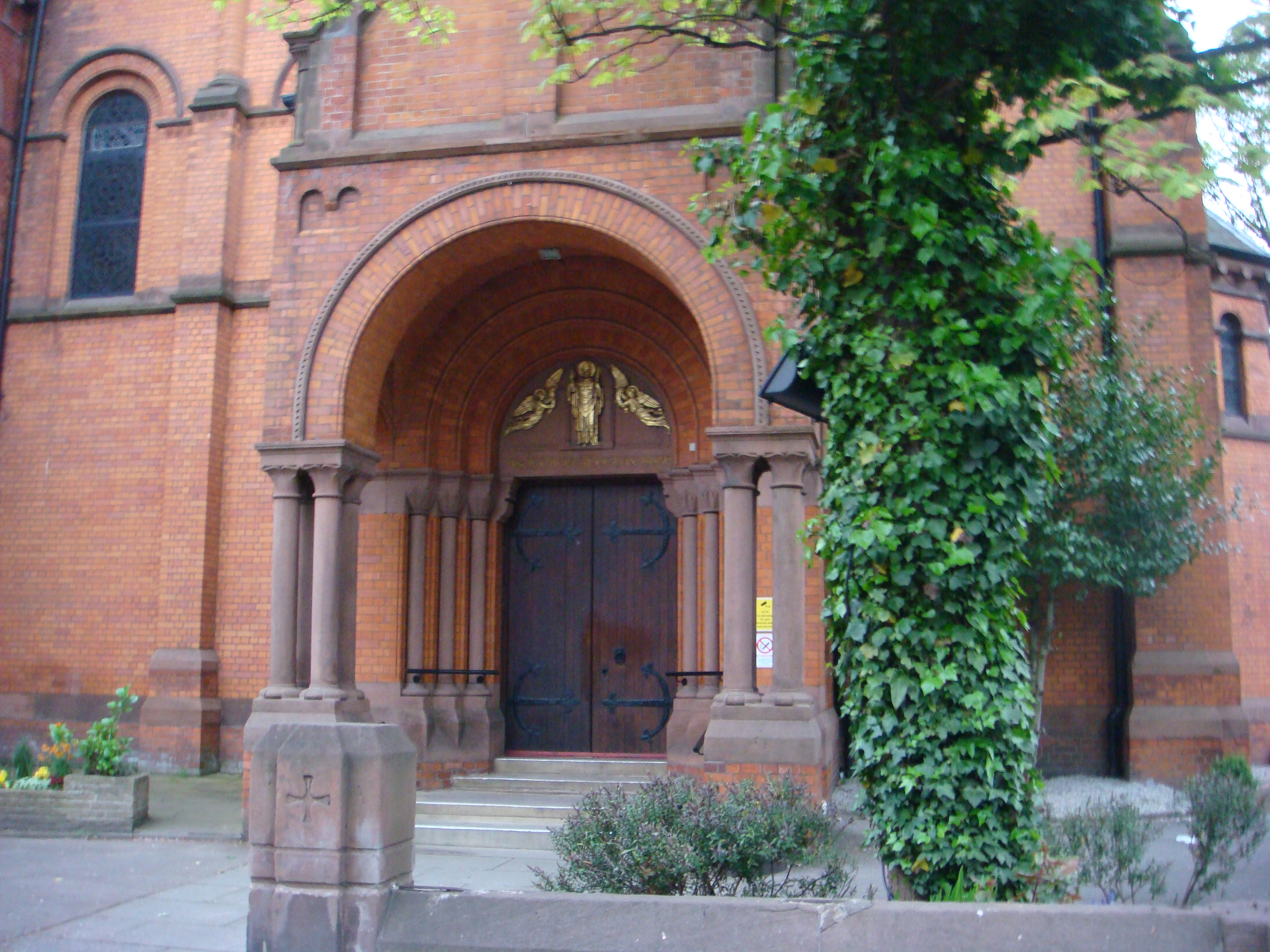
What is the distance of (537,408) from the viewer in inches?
479

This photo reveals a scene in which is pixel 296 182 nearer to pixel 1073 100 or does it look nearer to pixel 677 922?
pixel 1073 100

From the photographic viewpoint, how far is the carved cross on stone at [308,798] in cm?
505

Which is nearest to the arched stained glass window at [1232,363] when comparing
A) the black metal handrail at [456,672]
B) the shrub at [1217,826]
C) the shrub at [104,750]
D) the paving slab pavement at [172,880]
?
the paving slab pavement at [172,880]

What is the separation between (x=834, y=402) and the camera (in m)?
5.66

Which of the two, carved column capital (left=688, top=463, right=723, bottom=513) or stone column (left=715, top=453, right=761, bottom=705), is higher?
carved column capital (left=688, top=463, right=723, bottom=513)

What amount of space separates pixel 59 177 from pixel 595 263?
808 cm

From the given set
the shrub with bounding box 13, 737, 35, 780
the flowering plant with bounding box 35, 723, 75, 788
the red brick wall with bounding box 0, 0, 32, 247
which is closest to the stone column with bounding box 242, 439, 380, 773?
the flowering plant with bounding box 35, 723, 75, 788

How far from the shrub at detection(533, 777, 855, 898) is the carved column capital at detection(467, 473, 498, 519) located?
242 inches

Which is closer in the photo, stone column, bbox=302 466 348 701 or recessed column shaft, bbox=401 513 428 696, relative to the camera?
stone column, bbox=302 466 348 701

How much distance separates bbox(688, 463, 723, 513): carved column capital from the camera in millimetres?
11156

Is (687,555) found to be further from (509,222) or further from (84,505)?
(84,505)

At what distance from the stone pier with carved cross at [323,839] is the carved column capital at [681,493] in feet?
21.2

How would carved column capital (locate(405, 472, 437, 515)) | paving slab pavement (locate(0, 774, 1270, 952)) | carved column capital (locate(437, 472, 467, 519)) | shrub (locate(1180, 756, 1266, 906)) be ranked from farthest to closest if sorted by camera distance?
carved column capital (locate(437, 472, 467, 519))
carved column capital (locate(405, 472, 437, 515))
paving slab pavement (locate(0, 774, 1270, 952))
shrub (locate(1180, 756, 1266, 906))

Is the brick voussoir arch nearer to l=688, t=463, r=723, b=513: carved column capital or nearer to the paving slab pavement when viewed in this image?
l=688, t=463, r=723, b=513: carved column capital
